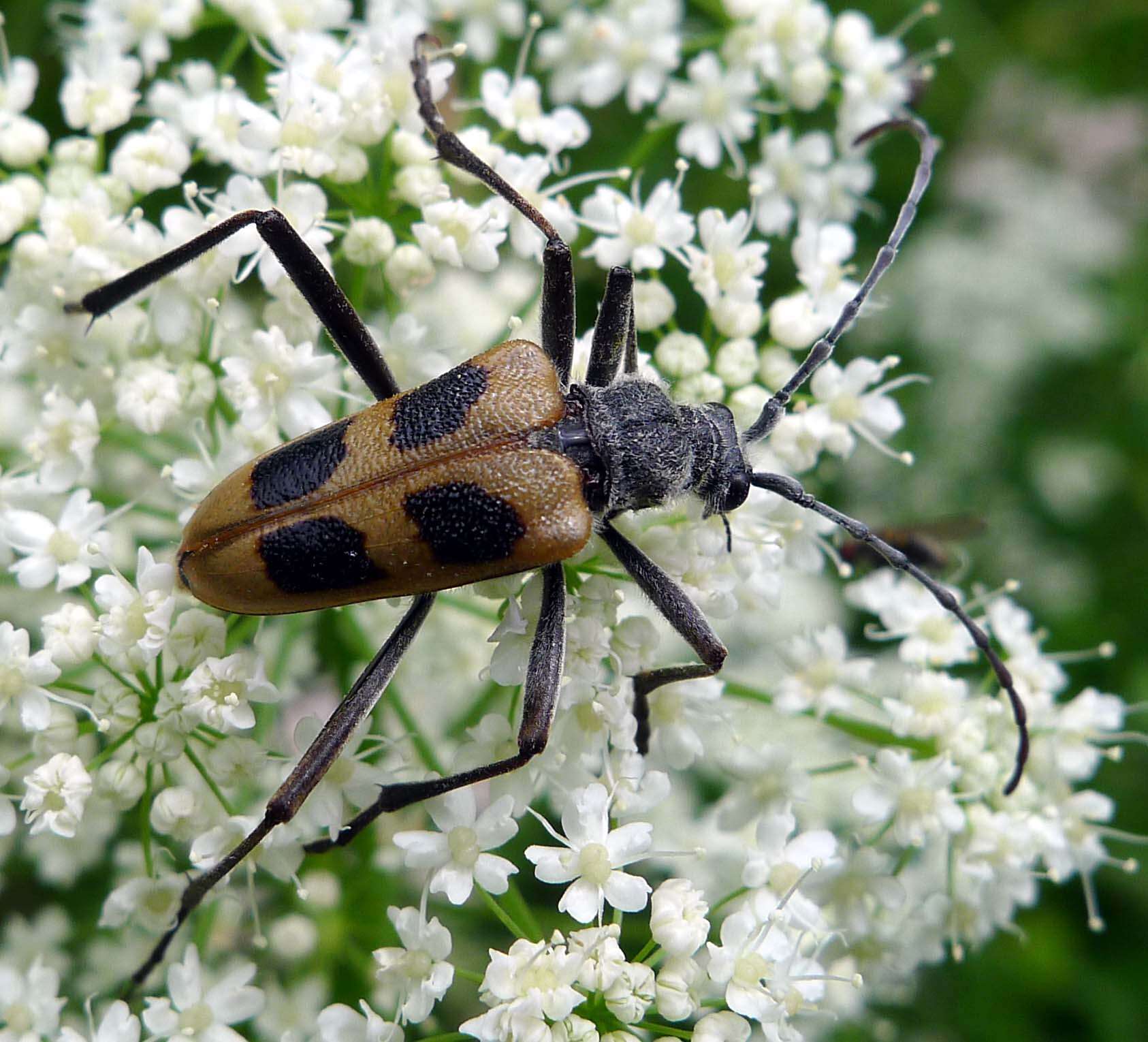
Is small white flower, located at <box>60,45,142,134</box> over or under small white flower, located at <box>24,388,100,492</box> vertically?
over

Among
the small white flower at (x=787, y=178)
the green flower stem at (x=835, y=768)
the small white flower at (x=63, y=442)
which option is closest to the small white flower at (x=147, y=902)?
the small white flower at (x=63, y=442)

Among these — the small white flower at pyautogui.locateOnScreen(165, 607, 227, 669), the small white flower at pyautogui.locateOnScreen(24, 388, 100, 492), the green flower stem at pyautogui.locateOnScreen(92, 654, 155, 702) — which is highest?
the small white flower at pyautogui.locateOnScreen(24, 388, 100, 492)

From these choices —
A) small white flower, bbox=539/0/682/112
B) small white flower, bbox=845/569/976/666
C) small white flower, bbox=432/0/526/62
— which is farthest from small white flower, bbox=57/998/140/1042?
small white flower, bbox=432/0/526/62

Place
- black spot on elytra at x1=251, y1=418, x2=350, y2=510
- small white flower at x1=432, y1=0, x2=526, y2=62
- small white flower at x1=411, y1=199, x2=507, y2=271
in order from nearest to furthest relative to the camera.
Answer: black spot on elytra at x1=251, y1=418, x2=350, y2=510, small white flower at x1=411, y1=199, x2=507, y2=271, small white flower at x1=432, y1=0, x2=526, y2=62

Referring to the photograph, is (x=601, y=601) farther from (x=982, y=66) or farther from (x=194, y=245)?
(x=982, y=66)

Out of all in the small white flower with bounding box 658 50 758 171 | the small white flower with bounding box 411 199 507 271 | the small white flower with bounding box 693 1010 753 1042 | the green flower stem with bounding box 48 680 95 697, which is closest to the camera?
the small white flower with bounding box 693 1010 753 1042

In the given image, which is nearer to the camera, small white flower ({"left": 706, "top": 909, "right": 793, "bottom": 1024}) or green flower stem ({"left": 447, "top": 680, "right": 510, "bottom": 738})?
small white flower ({"left": 706, "top": 909, "right": 793, "bottom": 1024})

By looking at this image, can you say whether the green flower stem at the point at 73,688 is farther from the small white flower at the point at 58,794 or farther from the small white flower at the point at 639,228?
the small white flower at the point at 639,228

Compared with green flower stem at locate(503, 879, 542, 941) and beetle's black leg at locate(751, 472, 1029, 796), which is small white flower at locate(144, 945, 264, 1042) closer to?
green flower stem at locate(503, 879, 542, 941)
